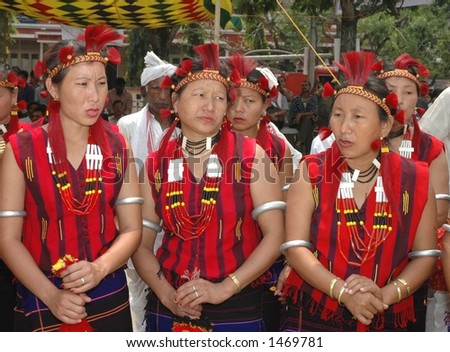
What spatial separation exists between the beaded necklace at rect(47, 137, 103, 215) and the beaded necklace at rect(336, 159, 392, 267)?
1060 mm

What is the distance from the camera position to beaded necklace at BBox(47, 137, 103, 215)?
3354 millimetres

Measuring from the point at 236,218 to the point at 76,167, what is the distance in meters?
0.75

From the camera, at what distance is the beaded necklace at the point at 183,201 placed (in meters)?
3.53

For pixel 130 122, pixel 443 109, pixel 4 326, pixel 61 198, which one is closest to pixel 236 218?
pixel 61 198

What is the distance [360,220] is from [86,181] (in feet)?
3.97

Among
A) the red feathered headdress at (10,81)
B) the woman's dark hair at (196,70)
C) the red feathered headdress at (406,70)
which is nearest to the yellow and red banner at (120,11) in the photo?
the red feathered headdress at (10,81)

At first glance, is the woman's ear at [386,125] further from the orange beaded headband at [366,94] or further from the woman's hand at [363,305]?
the woman's hand at [363,305]

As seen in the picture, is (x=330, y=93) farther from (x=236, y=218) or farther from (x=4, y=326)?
(x=4, y=326)

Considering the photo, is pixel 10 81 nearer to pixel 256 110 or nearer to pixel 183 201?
pixel 256 110

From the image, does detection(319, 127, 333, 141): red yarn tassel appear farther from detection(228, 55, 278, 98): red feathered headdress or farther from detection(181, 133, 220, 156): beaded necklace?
detection(228, 55, 278, 98): red feathered headdress

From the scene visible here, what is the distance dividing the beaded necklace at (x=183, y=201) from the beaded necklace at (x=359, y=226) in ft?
1.88

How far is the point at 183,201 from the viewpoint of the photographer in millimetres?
3586

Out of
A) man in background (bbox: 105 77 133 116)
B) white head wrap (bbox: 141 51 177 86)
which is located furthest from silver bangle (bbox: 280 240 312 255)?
man in background (bbox: 105 77 133 116)

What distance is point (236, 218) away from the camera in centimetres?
355
